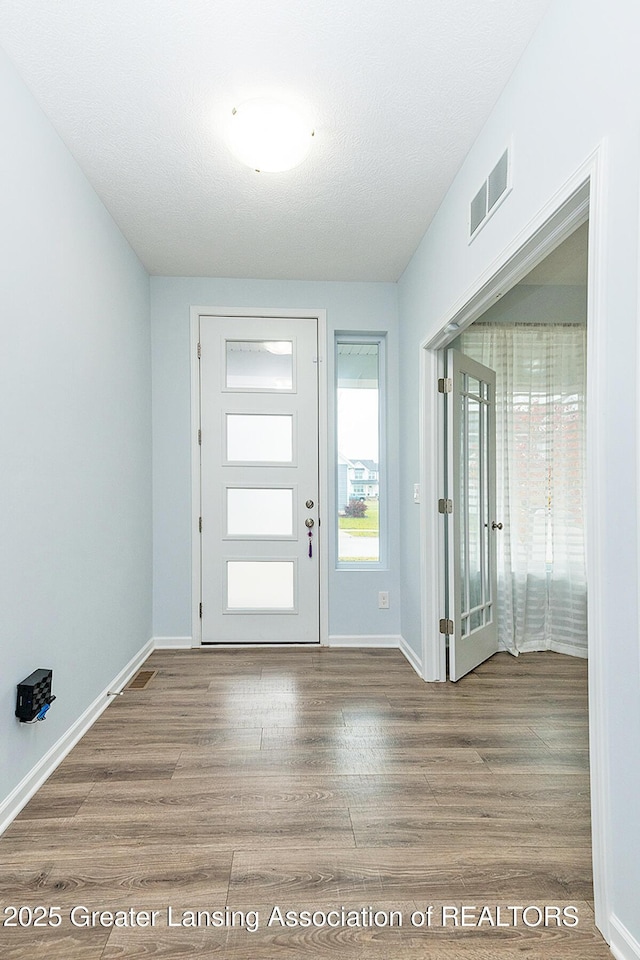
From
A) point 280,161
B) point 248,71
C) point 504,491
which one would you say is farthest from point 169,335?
point 504,491

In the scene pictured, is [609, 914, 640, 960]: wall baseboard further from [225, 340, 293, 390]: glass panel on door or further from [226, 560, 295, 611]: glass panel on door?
[225, 340, 293, 390]: glass panel on door

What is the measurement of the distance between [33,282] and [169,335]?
6.83 feet

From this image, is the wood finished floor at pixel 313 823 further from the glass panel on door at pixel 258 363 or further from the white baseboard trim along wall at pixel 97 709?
the glass panel on door at pixel 258 363

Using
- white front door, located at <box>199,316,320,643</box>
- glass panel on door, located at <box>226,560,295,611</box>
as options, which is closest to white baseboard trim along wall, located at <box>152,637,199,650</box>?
white front door, located at <box>199,316,320,643</box>

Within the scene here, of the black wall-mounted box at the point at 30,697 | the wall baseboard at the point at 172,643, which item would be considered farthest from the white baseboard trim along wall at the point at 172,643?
the black wall-mounted box at the point at 30,697

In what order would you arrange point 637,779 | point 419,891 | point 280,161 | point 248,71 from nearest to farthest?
point 637,779
point 419,891
point 248,71
point 280,161

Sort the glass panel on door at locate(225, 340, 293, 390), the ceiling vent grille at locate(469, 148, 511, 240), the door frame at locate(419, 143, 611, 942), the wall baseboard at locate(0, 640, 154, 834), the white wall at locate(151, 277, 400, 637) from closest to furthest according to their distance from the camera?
the door frame at locate(419, 143, 611, 942) → the wall baseboard at locate(0, 640, 154, 834) → the ceiling vent grille at locate(469, 148, 511, 240) → the white wall at locate(151, 277, 400, 637) → the glass panel on door at locate(225, 340, 293, 390)

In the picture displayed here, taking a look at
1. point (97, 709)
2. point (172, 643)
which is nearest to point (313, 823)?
point (97, 709)

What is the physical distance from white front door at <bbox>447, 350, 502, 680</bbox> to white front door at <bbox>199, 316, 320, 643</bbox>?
117 centimetres

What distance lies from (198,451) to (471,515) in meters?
2.04

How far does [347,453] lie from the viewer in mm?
4547

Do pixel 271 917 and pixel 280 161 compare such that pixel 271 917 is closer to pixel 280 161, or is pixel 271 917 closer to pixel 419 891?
pixel 419 891

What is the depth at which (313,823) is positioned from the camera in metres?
2.04

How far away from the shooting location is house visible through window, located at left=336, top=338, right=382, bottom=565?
14.8 ft
